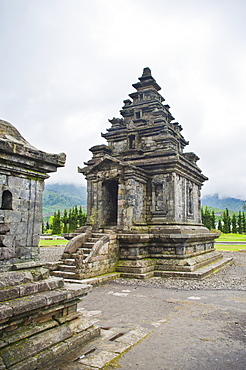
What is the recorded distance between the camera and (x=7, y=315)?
12.4ft

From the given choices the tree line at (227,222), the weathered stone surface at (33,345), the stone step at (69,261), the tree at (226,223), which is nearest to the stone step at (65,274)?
the stone step at (69,261)

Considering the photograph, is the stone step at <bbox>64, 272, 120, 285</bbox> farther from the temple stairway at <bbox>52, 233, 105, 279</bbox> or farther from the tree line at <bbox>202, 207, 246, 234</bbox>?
the tree line at <bbox>202, 207, 246, 234</bbox>

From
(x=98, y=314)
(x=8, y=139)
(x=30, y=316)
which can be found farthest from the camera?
(x=98, y=314)

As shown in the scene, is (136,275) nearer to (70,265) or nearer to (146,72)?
(70,265)

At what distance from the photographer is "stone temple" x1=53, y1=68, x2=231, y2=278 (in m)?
12.8

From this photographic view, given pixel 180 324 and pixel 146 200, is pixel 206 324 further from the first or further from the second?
pixel 146 200

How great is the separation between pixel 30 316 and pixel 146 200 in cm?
1166

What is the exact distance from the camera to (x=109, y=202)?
628 inches

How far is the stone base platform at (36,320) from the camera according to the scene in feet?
12.7

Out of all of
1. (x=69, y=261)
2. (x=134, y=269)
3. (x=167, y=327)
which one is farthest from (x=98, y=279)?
(x=167, y=327)

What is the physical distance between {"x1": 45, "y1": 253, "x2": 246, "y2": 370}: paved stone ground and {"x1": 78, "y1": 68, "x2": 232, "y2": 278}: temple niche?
8.31 ft

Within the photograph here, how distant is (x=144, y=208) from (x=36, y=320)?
37.0ft

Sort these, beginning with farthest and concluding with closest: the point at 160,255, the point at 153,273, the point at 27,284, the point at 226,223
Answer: the point at 226,223
the point at 160,255
the point at 153,273
the point at 27,284

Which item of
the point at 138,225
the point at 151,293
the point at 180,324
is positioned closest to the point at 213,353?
the point at 180,324
